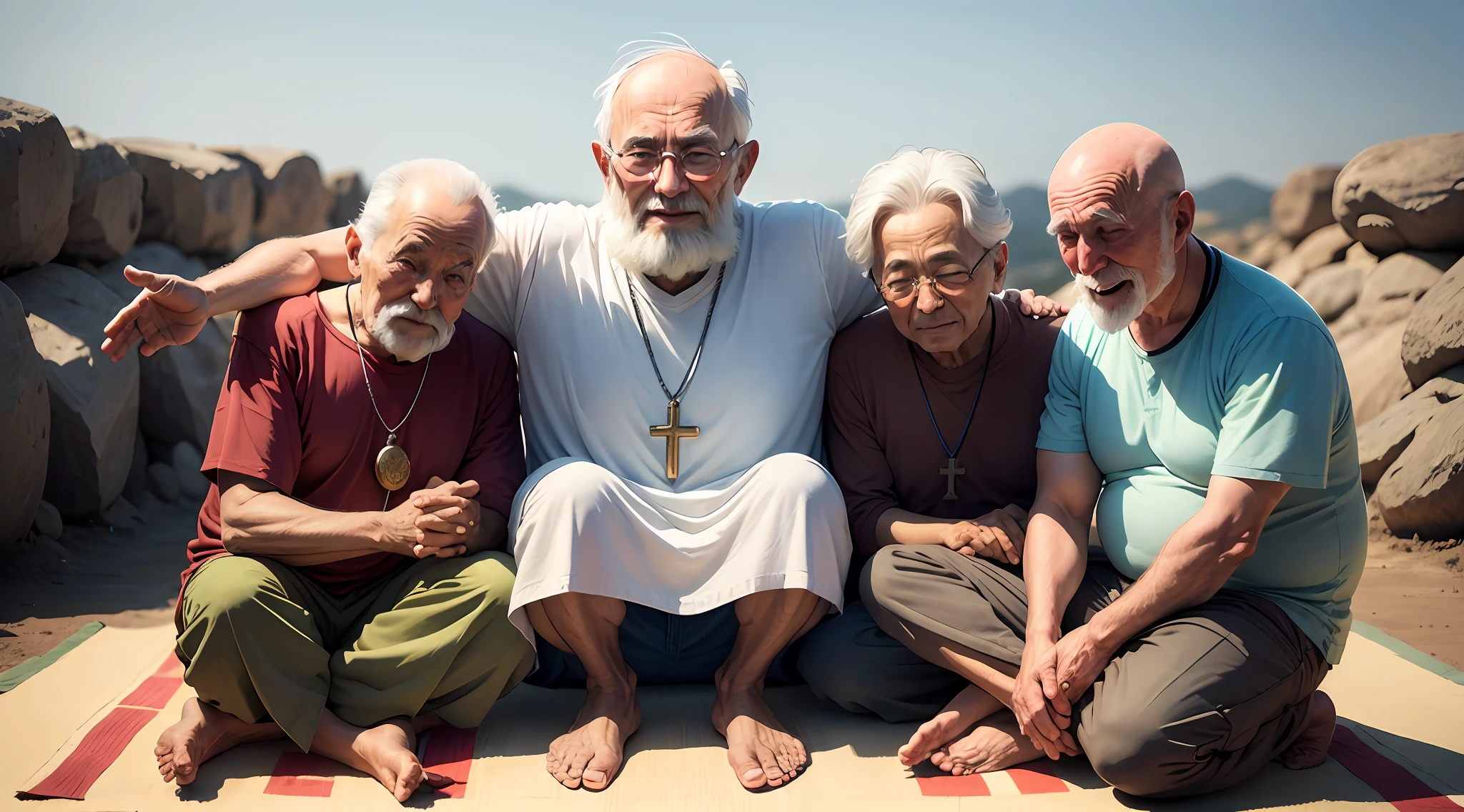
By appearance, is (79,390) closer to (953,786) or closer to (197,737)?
(197,737)

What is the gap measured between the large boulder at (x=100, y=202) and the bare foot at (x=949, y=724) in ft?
18.0

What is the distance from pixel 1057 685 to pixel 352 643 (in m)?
1.99

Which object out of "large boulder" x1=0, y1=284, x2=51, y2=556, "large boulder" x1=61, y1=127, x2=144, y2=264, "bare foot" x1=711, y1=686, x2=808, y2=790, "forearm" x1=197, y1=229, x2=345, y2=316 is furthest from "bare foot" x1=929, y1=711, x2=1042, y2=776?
"large boulder" x1=61, y1=127, x2=144, y2=264

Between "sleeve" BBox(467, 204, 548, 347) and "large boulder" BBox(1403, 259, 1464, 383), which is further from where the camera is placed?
"large boulder" BBox(1403, 259, 1464, 383)

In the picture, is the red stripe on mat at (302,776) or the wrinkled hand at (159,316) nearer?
the red stripe on mat at (302,776)

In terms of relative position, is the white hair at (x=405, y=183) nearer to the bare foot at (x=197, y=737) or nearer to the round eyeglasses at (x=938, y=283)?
the round eyeglasses at (x=938, y=283)

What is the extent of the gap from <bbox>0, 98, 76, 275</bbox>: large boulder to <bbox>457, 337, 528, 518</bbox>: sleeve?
3.29 meters

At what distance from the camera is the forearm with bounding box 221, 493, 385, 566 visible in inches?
Result: 122

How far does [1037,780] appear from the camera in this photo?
9.82 ft

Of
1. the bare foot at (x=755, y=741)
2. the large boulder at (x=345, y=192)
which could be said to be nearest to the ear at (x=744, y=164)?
the bare foot at (x=755, y=741)

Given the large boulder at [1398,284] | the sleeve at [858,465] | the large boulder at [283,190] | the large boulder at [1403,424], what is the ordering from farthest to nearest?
the large boulder at [283,190], the large boulder at [1398,284], the large boulder at [1403,424], the sleeve at [858,465]

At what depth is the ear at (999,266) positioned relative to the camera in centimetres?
341

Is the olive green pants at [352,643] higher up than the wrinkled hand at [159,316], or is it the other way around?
the wrinkled hand at [159,316]

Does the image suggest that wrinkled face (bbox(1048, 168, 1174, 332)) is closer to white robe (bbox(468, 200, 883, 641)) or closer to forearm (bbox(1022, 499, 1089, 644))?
forearm (bbox(1022, 499, 1089, 644))
